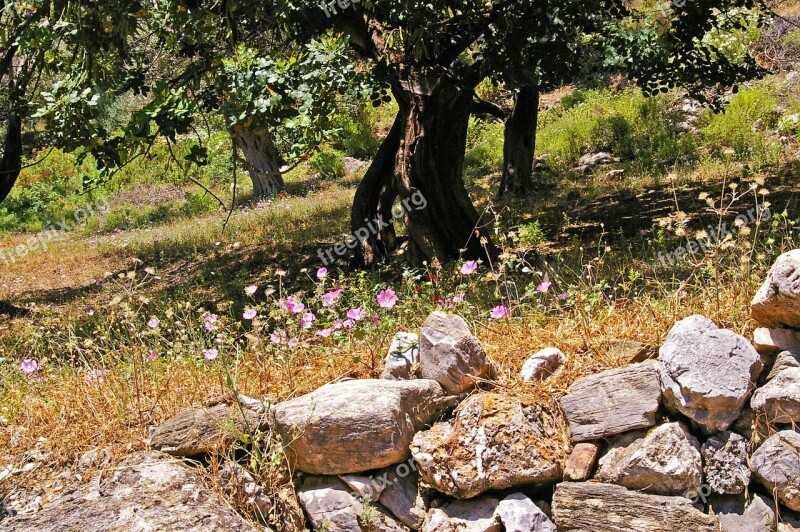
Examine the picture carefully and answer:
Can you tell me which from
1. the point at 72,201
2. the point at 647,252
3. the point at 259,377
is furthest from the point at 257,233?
the point at 72,201

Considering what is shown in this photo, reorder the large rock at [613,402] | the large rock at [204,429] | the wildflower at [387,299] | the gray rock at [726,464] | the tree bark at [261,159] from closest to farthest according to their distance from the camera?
the gray rock at [726,464] → the large rock at [613,402] → the large rock at [204,429] → the wildflower at [387,299] → the tree bark at [261,159]

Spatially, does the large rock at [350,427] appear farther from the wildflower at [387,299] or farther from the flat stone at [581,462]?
the flat stone at [581,462]

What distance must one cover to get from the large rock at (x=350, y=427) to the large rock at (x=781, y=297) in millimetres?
1451

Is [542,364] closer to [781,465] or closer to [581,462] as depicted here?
[581,462]

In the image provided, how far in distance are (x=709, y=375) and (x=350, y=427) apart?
1.42 m

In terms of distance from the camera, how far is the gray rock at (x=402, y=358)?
360 centimetres

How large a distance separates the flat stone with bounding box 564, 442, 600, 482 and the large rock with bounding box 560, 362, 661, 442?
40 mm

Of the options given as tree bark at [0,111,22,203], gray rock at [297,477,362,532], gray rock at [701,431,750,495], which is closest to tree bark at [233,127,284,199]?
tree bark at [0,111,22,203]

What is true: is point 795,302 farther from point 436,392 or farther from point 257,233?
point 257,233

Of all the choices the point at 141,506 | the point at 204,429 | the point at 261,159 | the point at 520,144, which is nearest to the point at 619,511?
the point at 204,429

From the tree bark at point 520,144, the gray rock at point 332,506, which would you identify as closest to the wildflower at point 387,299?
the gray rock at point 332,506

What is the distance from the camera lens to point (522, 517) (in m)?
3.08

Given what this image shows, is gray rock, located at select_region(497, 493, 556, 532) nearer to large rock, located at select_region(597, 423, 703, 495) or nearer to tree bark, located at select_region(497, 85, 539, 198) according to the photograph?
large rock, located at select_region(597, 423, 703, 495)

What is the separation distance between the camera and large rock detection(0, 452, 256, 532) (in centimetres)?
290
